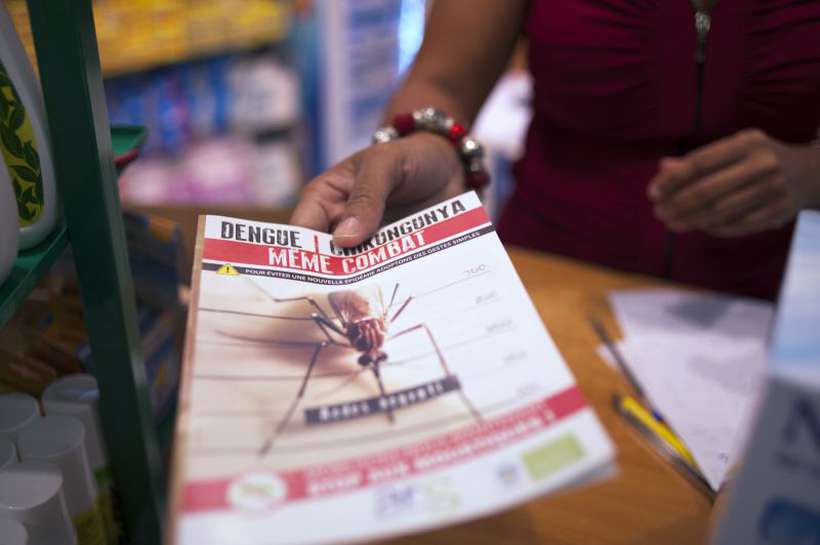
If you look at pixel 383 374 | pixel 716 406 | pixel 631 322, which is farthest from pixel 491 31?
pixel 383 374

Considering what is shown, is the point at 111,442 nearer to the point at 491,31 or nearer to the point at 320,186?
the point at 320,186

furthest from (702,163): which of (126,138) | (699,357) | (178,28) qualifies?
(178,28)

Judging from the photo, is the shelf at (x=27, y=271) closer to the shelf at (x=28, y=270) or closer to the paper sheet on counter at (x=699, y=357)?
the shelf at (x=28, y=270)

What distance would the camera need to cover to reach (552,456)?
429 millimetres

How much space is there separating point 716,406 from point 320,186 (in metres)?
0.53

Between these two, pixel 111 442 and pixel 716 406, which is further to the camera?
pixel 716 406

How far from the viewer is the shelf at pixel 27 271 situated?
0.57 metres

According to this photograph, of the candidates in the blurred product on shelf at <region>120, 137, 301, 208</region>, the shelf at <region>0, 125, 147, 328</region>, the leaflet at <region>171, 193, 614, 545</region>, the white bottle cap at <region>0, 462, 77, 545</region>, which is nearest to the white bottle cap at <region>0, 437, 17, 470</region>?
the white bottle cap at <region>0, 462, 77, 545</region>

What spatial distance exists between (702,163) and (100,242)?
0.75m

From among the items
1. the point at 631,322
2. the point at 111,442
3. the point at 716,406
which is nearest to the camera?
the point at 111,442

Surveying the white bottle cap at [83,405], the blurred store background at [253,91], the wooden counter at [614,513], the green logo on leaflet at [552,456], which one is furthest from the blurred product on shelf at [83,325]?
the blurred store background at [253,91]

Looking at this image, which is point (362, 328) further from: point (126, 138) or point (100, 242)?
point (126, 138)

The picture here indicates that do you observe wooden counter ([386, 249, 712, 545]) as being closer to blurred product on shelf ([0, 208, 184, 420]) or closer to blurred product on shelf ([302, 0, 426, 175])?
blurred product on shelf ([0, 208, 184, 420])

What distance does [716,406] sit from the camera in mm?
892
